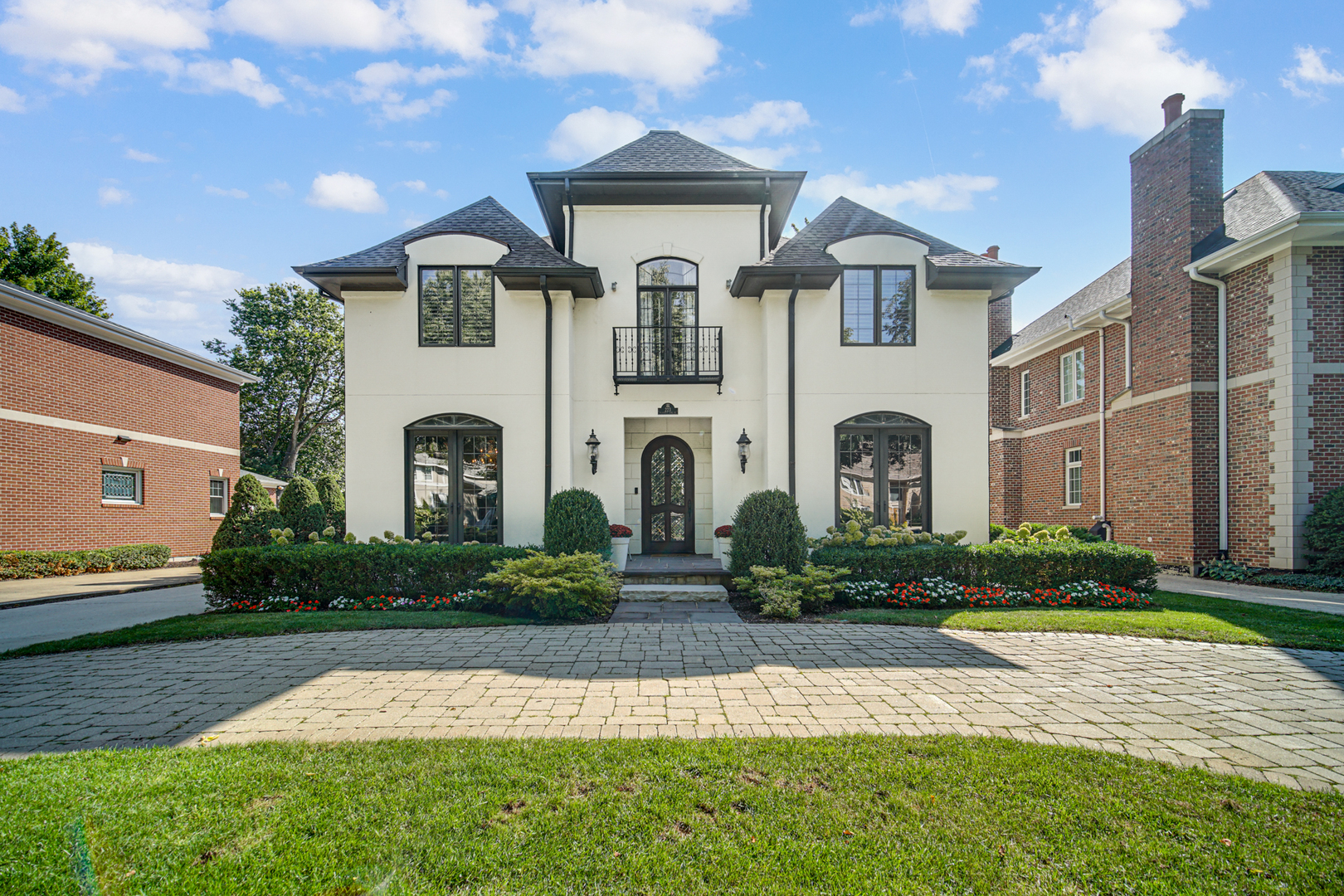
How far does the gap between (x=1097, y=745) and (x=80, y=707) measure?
6.78 meters

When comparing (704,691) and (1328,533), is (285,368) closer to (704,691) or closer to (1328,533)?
(704,691)

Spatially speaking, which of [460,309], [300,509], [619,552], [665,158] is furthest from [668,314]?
[300,509]

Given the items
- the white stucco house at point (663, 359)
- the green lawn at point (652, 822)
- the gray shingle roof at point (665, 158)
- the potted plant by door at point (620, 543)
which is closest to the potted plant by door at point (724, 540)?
the white stucco house at point (663, 359)

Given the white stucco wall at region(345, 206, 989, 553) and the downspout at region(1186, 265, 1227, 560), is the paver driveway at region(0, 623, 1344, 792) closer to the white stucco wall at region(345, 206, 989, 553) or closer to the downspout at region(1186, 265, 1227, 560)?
the white stucco wall at region(345, 206, 989, 553)

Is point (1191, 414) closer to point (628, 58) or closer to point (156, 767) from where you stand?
point (628, 58)

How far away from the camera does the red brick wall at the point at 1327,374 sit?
1050 centimetres

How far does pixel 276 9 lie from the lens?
244 inches

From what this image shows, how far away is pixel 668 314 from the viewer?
11477 millimetres

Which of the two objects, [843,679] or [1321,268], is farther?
[1321,268]

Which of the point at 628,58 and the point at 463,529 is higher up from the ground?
the point at 628,58

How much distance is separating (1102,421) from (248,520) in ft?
61.8

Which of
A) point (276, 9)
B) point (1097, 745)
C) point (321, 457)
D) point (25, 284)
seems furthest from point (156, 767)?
point (321, 457)

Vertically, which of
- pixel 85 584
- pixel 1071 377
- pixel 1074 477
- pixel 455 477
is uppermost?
pixel 1071 377

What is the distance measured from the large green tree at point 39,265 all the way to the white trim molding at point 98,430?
7615 mm
